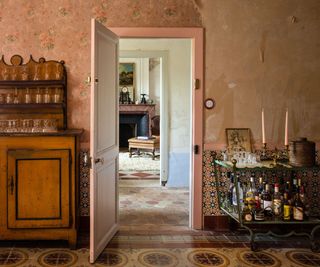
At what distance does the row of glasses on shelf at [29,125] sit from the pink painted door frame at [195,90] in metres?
1.15

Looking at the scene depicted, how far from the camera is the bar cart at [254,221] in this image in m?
3.31

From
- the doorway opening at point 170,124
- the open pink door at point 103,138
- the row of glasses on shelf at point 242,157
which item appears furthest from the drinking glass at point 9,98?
the row of glasses on shelf at point 242,157

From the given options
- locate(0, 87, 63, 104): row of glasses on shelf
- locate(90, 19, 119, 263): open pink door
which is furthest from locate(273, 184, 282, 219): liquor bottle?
locate(0, 87, 63, 104): row of glasses on shelf

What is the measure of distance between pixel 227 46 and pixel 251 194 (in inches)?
61.2

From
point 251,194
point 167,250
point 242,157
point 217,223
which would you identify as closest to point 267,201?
point 251,194

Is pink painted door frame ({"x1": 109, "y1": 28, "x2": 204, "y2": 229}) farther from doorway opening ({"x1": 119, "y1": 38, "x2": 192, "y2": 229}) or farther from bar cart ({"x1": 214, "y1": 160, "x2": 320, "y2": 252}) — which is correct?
doorway opening ({"x1": 119, "y1": 38, "x2": 192, "y2": 229})

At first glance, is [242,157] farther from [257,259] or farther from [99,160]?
[99,160]

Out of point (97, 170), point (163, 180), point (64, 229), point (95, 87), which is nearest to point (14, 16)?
point (95, 87)

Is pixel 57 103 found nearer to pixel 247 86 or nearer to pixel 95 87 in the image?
pixel 95 87

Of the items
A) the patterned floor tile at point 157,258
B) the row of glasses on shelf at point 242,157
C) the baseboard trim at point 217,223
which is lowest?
the patterned floor tile at point 157,258

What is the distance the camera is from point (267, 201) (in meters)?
3.46

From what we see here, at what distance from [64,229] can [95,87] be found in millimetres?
1345

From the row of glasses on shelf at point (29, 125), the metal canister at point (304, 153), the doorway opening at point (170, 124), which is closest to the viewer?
the metal canister at point (304, 153)

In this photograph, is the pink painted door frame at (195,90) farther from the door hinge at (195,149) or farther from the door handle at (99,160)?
the door handle at (99,160)
